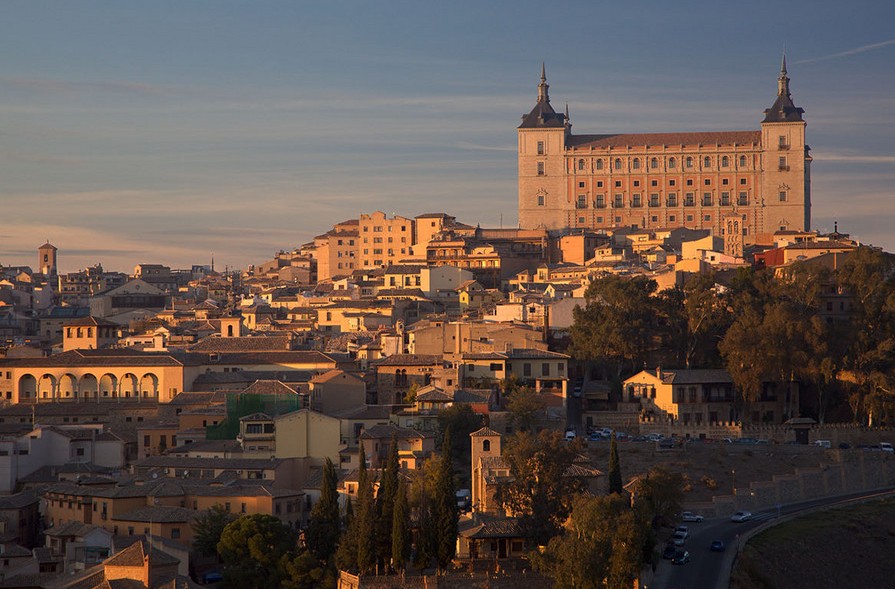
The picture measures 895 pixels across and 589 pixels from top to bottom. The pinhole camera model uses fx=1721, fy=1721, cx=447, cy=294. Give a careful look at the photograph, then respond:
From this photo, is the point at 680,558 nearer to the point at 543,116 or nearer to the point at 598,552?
the point at 598,552

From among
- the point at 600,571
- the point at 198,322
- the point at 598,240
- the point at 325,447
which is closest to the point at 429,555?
the point at 600,571

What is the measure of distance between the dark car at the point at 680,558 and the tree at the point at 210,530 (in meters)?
12.4

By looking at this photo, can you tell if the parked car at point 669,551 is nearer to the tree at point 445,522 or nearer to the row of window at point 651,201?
the tree at point 445,522

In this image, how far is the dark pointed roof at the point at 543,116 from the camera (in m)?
123

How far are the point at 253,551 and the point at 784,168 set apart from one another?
78.9 m

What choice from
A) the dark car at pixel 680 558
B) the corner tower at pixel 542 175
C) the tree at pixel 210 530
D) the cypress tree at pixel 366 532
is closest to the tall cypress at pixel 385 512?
the cypress tree at pixel 366 532

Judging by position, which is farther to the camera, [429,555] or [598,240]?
[598,240]

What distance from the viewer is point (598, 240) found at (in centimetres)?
10756

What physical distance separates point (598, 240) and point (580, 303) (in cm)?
2969

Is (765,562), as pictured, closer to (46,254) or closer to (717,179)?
(717,179)

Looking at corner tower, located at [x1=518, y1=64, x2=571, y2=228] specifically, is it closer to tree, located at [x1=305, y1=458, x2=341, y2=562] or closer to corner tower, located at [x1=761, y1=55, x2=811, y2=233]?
corner tower, located at [x1=761, y1=55, x2=811, y2=233]

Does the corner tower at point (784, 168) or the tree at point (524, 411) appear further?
the corner tower at point (784, 168)

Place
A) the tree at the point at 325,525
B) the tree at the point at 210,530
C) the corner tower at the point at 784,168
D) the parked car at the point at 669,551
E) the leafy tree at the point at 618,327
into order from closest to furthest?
the tree at the point at 325,525 < the parked car at the point at 669,551 < the tree at the point at 210,530 < the leafy tree at the point at 618,327 < the corner tower at the point at 784,168

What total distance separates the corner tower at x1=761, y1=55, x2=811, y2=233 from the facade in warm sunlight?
0.23 ft
